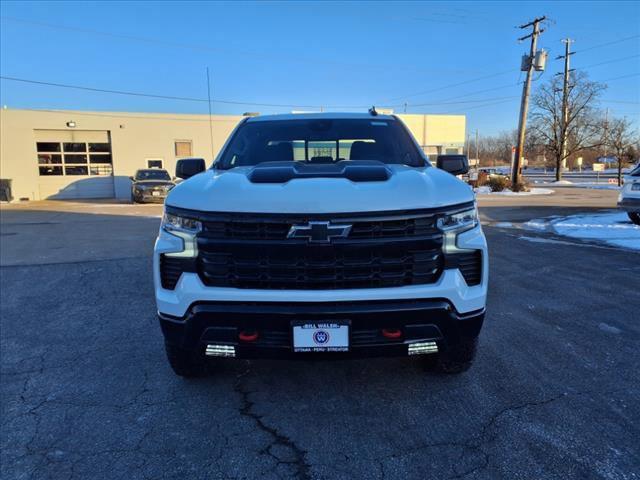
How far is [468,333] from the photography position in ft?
8.84

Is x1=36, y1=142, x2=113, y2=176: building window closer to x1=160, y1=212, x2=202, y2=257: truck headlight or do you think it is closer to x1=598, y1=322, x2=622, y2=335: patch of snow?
x1=160, y1=212, x2=202, y2=257: truck headlight

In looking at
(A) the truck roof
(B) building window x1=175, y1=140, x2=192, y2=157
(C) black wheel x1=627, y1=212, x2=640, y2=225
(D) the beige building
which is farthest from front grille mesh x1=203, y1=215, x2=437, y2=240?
(B) building window x1=175, y1=140, x2=192, y2=157

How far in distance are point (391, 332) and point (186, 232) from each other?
50.4 inches

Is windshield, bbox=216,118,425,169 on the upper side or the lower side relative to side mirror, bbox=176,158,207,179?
upper

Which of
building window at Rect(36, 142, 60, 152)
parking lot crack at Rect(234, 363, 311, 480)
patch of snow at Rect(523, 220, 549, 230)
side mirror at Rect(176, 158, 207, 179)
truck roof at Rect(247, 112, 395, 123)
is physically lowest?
parking lot crack at Rect(234, 363, 311, 480)

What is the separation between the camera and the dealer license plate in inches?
99.5

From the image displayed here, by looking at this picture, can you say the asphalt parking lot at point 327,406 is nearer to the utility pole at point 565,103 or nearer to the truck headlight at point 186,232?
the truck headlight at point 186,232

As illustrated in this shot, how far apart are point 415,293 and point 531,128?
4285 cm

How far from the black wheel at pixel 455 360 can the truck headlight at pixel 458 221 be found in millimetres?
685

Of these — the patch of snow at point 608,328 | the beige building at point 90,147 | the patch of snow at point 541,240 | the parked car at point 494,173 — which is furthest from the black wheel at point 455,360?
the parked car at point 494,173

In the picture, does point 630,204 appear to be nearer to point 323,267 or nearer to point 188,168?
point 188,168

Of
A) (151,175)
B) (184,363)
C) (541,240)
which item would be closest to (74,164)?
(151,175)

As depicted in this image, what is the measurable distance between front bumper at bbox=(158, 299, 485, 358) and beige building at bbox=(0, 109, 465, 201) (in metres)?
23.1

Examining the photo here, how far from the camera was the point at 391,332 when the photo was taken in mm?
2578
